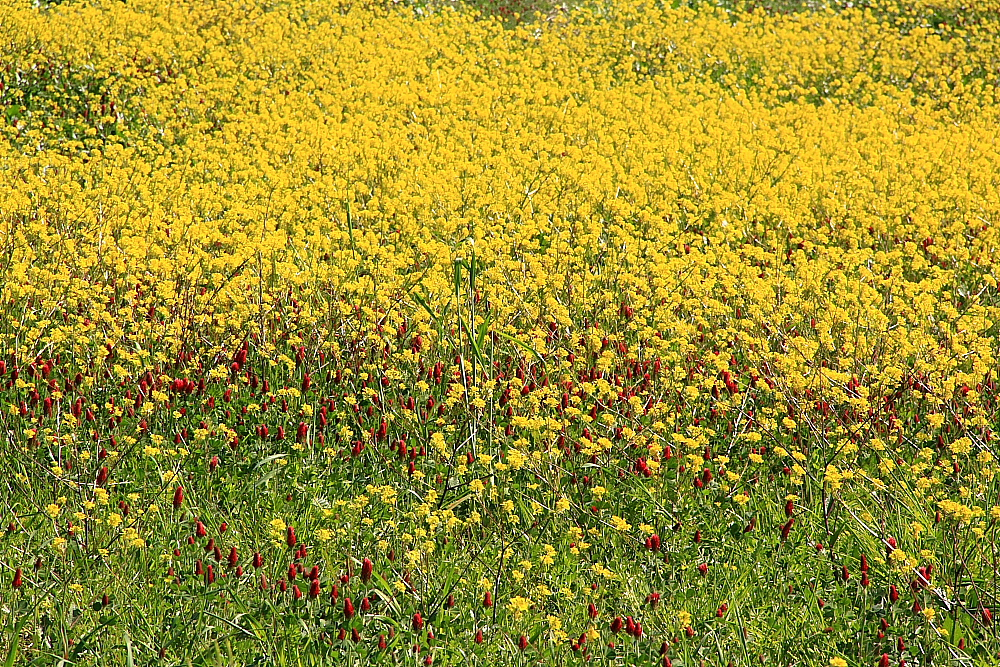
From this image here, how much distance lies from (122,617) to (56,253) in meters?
3.72

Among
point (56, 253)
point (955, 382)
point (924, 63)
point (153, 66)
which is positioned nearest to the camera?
point (955, 382)

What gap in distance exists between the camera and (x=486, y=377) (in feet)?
18.7

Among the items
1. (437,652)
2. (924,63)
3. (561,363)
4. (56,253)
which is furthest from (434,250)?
(924,63)

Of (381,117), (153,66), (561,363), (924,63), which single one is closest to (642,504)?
(561,363)

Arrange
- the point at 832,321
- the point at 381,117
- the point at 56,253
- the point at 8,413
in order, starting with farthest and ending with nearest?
the point at 381,117 → the point at 56,253 → the point at 832,321 → the point at 8,413

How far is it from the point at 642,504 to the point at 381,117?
6.63 meters

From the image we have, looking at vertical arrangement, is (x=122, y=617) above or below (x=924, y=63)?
above

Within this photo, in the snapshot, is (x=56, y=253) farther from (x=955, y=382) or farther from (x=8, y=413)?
(x=955, y=382)

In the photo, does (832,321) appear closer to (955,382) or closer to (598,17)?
(955,382)

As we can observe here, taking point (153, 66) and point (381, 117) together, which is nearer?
point (381, 117)

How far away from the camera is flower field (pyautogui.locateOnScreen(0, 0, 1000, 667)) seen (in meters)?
3.87

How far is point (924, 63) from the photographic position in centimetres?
1339

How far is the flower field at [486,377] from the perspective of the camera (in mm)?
3867

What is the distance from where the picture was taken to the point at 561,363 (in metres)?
5.74
